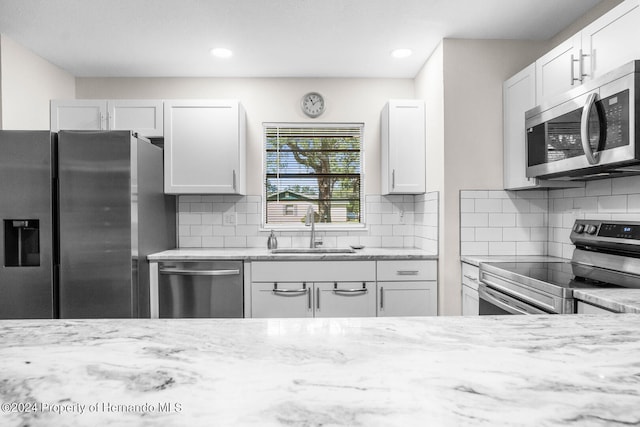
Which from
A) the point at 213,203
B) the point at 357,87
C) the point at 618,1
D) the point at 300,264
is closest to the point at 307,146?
the point at 357,87

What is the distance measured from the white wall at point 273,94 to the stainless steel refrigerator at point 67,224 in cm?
111

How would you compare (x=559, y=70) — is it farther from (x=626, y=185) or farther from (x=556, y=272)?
(x=556, y=272)

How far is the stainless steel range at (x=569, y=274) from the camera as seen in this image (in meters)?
1.76

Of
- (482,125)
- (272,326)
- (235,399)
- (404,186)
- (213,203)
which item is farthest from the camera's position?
(213,203)

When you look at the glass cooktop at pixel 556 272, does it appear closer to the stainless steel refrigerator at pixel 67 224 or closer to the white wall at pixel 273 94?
the white wall at pixel 273 94

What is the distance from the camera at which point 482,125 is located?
286 centimetres

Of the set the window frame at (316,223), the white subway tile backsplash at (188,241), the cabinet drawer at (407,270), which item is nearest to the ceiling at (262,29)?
the window frame at (316,223)

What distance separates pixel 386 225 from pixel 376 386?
124 inches

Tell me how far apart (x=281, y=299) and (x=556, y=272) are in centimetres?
181

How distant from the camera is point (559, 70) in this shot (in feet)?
7.48

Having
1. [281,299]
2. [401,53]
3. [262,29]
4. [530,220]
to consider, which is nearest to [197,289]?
[281,299]

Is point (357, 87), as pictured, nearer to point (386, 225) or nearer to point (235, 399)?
point (386, 225)

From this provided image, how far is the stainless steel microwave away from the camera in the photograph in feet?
5.47

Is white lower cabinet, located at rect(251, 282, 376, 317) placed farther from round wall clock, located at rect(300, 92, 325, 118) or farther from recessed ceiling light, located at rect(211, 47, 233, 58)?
recessed ceiling light, located at rect(211, 47, 233, 58)
